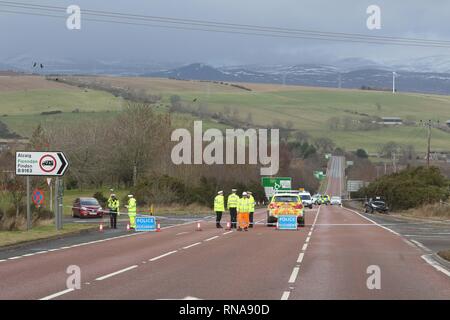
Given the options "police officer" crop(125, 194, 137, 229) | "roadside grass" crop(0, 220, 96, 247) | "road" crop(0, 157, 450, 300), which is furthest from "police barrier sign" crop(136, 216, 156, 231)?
"road" crop(0, 157, 450, 300)

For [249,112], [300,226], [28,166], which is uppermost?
[249,112]

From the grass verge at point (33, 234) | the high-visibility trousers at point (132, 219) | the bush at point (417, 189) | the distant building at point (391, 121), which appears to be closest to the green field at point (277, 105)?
the distant building at point (391, 121)

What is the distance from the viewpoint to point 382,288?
49.1 feet

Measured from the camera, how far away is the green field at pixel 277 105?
11844 cm

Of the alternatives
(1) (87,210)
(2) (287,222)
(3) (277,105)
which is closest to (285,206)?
(2) (287,222)

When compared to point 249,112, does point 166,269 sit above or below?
below

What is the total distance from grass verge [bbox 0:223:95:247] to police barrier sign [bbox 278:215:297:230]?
910cm

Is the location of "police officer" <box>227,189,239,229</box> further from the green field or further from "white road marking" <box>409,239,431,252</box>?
the green field

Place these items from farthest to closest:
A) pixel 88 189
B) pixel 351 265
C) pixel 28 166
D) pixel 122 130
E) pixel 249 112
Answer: pixel 249 112 → pixel 88 189 → pixel 122 130 → pixel 28 166 → pixel 351 265

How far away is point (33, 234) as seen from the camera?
98.1 feet
